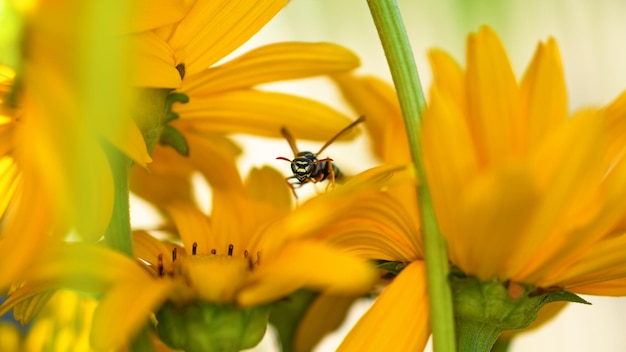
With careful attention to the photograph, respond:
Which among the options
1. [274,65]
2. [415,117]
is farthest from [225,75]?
[415,117]

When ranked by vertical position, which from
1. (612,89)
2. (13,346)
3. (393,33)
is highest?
(612,89)

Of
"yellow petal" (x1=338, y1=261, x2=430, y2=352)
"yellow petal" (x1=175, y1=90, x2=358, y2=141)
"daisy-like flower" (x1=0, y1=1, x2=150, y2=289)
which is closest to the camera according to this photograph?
"daisy-like flower" (x1=0, y1=1, x2=150, y2=289)

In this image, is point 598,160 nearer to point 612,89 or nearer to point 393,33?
point 393,33

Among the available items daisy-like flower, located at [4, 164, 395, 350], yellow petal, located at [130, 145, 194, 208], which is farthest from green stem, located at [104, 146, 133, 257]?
yellow petal, located at [130, 145, 194, 208]

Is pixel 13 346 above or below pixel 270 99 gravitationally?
below

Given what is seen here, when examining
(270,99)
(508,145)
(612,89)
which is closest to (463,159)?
(508,145)

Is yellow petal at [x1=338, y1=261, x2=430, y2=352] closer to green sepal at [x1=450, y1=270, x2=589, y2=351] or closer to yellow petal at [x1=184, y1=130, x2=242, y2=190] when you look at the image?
green sepal at [x1=450, y1=270, x2=589, y2=351]

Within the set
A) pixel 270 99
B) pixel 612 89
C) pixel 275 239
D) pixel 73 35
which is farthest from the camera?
pixel 612 89
